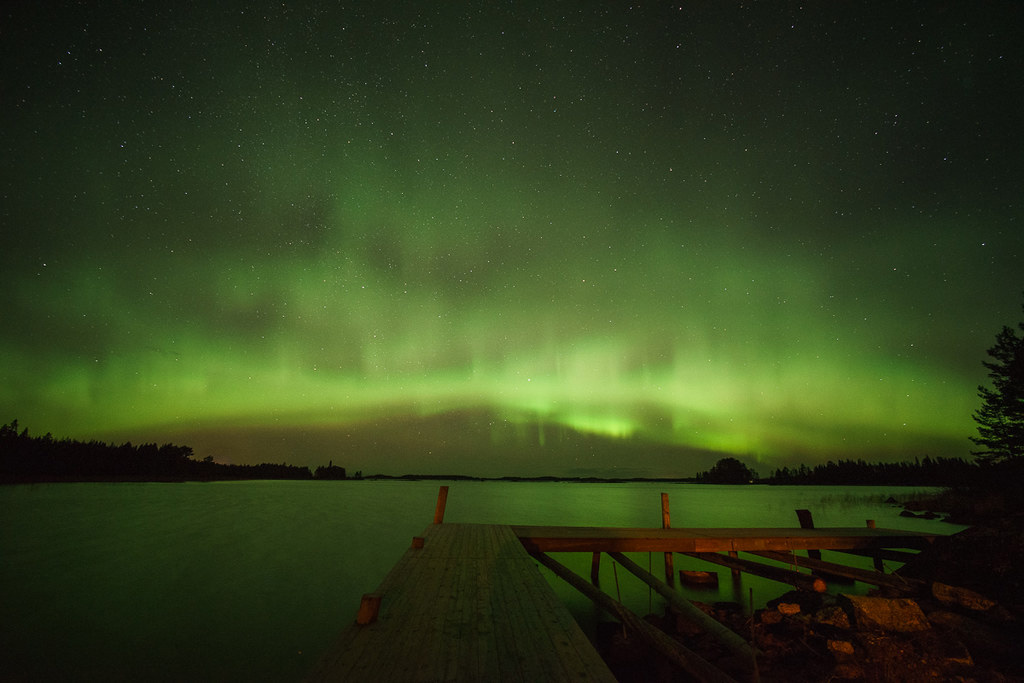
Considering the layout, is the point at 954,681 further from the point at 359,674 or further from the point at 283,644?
the point at 283,644

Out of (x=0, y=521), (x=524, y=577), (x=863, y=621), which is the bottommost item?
(x=0, y=521)

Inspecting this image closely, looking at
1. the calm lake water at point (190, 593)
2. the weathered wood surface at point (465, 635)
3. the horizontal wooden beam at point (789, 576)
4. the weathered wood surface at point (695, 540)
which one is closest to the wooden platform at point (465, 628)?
the weathered wood surface at point (465, 635)

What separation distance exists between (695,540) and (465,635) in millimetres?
9915

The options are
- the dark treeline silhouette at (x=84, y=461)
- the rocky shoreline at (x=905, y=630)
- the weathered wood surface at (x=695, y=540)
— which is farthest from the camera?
the dark treeline silhouette at (x=84, y=461)

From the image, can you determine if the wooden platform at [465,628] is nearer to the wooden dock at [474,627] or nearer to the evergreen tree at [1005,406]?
the wooden dock at [474,627]

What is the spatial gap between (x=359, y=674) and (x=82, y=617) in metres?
14.4

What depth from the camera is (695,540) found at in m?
12.6

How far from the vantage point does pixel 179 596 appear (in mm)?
14195

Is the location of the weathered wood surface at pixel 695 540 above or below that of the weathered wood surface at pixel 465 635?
below

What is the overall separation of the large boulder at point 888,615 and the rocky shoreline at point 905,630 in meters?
0.02

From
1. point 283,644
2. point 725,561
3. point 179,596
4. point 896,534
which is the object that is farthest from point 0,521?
point 896,534

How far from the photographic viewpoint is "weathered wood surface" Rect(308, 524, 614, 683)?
3.94m

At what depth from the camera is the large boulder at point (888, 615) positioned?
8875mm

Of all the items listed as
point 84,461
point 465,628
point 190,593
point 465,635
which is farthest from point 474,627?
point 84,461
